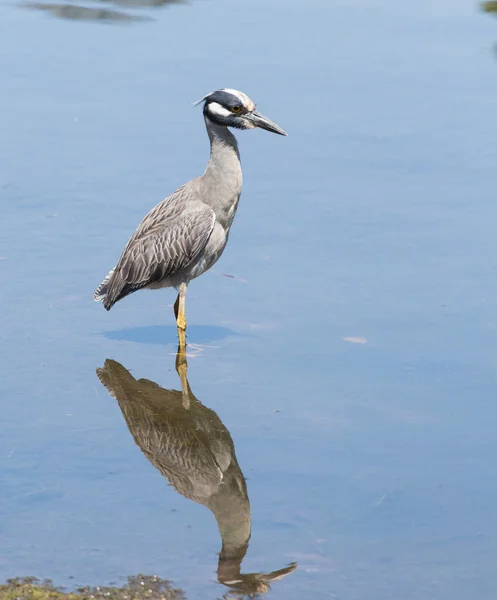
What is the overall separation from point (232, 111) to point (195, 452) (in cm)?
276

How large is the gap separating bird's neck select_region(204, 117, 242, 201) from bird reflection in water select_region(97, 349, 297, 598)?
1328 mm

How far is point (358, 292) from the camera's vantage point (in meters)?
9.96

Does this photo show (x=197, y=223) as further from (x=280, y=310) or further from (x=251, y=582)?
(x=251, y=582)

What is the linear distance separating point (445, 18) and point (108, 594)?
12.8 meters

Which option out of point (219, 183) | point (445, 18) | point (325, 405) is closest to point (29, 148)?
point (219, 183)

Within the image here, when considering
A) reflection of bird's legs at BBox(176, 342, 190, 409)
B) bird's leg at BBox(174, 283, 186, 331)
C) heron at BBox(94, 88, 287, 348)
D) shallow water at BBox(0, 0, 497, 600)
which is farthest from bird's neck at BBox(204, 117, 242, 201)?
reflection of bird's legs at BBox(176, 342, 190, 409)

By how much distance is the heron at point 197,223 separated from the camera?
942cm

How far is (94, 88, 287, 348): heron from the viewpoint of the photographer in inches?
371

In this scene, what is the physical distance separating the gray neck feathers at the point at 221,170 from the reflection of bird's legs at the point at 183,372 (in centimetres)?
112

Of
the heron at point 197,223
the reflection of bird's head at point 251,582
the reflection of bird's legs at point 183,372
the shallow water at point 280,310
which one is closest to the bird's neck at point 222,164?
the heron at point 197,223

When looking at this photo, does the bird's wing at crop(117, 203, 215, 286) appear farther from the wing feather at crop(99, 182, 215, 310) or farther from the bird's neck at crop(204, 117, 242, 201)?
the bird's neck at crop(204, 117, 242, 201)

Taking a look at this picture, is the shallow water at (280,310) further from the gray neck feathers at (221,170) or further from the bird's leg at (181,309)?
the gray neck feathers at (221,170)

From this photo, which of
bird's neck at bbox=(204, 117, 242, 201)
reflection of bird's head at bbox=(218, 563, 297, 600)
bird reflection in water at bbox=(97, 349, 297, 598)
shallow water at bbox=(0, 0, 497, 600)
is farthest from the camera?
bird's neck at bbox=(204, 117, 242, 201)

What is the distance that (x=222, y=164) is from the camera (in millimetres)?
9461
